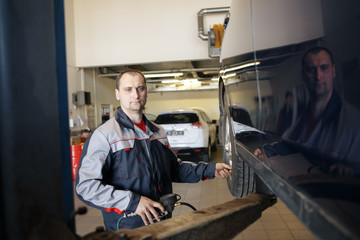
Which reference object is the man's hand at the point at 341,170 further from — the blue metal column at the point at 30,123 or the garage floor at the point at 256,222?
the garage floor at the point at 256,222

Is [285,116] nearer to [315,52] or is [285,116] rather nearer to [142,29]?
[315,52]

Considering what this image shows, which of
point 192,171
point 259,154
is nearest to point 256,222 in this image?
point 192,171

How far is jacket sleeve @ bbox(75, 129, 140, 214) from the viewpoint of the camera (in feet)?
4.97

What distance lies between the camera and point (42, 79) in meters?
0.68

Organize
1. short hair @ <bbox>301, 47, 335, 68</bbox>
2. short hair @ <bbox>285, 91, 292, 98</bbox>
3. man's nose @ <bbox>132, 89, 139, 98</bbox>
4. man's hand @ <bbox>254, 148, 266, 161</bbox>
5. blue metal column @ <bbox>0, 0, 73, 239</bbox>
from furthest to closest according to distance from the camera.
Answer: man's nose @ <bbox>132, 89, 139, 98</bbox> → man's hand @ <bbox>254, 148, 266, 161</bbox> → short hair @ <bbox>285, 91, 292, 98</bbox> → short hair @ <bbox>301, 47, 335, 68</bbox> → blue metal column @ <bbox>0, 0, 73, 239</bbox>

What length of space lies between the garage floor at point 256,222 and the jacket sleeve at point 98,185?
1.64 m

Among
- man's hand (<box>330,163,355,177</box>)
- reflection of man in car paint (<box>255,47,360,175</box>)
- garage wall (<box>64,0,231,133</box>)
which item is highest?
garage wall (<box>64,0,231,133</box>)

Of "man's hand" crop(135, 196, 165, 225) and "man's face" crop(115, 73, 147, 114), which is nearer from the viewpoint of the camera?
"man's hand" crop(135, 196, 165, 225)

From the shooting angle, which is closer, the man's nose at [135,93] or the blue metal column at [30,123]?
the blue metal column at [30,123]

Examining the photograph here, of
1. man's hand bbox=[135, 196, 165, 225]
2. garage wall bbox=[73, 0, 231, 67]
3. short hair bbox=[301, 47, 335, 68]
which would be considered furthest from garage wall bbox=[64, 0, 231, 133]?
short hair bbox=[301, 47, 335, 68]

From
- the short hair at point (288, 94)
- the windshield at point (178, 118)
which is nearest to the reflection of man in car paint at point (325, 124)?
the short hair at point (288, 94)

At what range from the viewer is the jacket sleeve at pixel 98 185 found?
1.51m

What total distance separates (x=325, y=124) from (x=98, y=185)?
1210 millimetres

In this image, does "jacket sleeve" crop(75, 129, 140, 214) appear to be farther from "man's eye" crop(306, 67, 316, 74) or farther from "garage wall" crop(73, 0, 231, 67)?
"garage wall" crop(73, 0, 231, 67)
